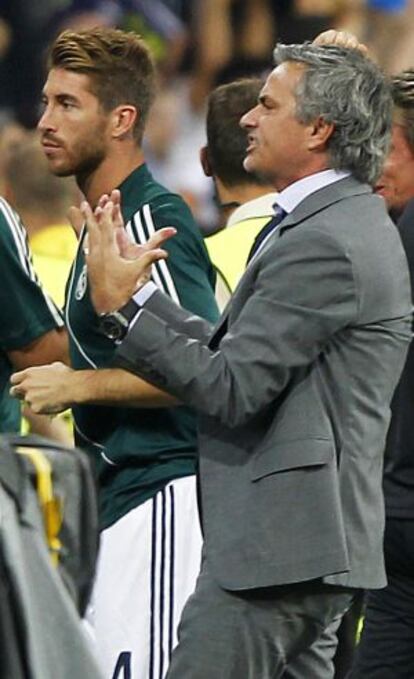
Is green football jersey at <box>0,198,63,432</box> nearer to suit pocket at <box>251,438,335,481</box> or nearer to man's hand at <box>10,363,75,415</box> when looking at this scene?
man's hand at <box>10,363,75,415</box>

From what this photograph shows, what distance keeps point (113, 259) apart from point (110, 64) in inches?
31.1

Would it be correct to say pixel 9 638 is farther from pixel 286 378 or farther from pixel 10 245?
pixel 10 245

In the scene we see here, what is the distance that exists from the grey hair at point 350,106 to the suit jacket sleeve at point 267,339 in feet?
0.70

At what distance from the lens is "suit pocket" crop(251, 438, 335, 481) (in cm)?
346

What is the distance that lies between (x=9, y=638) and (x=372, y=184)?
153 centimetres

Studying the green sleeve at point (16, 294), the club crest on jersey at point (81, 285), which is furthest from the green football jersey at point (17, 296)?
the club crest on jersey at point (81, 285)

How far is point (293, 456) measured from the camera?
346 centimetres

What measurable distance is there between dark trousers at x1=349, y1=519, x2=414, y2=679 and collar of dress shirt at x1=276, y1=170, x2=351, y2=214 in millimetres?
857

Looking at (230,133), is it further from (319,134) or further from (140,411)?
(319,134)

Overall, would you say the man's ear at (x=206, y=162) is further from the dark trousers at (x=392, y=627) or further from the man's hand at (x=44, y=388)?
the man's hand at (x=44, y=388)

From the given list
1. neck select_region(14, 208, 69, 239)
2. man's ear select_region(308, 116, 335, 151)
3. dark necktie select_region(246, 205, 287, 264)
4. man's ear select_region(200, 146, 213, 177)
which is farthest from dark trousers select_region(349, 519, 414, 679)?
neck select_region(14, 208, 69, 239)

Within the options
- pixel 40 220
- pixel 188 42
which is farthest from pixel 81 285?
pixel 188 42

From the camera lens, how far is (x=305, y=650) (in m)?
3.71

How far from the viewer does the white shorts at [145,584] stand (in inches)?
158
